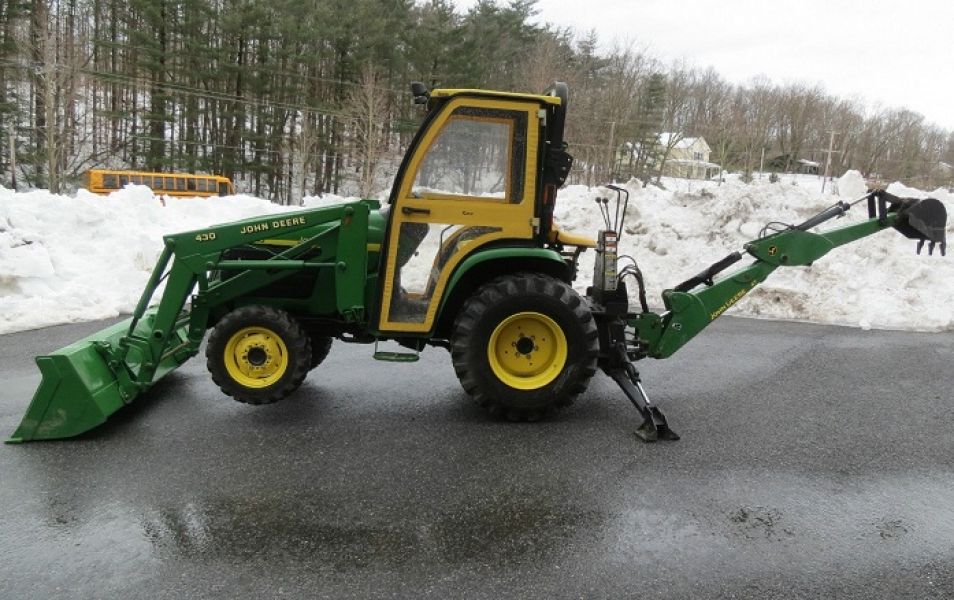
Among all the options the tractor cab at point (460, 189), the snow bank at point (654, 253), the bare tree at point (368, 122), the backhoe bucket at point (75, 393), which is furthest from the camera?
the bare tree at point (368, 122)

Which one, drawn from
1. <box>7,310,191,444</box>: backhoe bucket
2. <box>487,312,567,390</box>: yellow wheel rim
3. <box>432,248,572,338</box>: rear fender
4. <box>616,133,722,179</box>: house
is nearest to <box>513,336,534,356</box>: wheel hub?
<box>487,312,567,390</box>: yellow wheel rim

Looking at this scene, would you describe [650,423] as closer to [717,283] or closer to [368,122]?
[717,283]

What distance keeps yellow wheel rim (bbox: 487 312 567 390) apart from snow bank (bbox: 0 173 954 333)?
5.94m

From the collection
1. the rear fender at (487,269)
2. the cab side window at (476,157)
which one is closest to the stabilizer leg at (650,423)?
the rear fender at (487,269)

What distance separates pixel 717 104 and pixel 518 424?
159 ft

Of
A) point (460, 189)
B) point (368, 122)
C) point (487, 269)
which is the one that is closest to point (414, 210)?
point (460, 189)

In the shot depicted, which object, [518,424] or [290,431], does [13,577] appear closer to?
[290,431]

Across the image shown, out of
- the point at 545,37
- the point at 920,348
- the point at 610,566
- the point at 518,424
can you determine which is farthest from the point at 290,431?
the point at 545,37

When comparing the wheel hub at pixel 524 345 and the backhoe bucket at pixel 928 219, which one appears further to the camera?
the backhoe bucket at pixel 928 219

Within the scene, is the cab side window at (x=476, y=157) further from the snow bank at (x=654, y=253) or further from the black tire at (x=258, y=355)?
the snow bank at (x=654, y=253)

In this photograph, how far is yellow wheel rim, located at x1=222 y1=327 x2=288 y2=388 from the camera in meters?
4.59

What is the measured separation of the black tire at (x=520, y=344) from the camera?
4.57m

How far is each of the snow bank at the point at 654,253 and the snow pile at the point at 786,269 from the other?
2 centimetres

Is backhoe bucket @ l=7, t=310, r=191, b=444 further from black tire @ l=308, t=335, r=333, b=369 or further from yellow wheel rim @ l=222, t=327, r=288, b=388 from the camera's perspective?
black tire @ l=308, t=335, r=333, b=369
